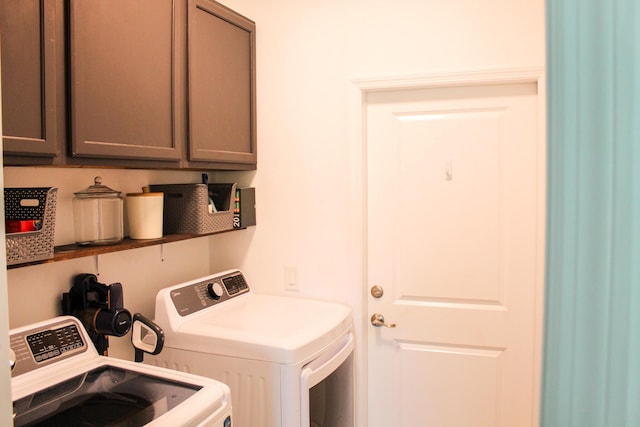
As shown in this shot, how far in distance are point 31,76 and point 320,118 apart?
4.33ft

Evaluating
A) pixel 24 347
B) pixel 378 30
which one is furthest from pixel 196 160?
pixel 378 30

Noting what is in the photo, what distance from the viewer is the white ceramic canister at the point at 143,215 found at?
1.87 meters

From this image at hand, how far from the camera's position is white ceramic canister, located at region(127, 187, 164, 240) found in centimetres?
187

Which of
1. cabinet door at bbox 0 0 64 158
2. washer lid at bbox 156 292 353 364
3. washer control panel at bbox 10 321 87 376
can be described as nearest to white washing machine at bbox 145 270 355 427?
washer lid at bbox 156 292 353 364

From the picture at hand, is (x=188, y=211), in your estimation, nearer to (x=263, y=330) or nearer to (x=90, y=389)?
(x=263, y=330)

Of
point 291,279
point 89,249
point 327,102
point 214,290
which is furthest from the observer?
point 291,279

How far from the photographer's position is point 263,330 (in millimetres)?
1845

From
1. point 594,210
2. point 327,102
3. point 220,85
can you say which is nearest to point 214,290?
point 220,85

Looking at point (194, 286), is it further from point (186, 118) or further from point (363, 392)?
point (363, 392)

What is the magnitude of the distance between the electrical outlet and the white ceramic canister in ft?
2.45

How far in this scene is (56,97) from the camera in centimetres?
134

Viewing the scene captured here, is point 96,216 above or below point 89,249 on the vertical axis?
above

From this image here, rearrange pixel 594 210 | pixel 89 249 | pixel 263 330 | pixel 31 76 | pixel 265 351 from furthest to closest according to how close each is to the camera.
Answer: pixel 263 330
pixel 265 351
pixel 89 249
pixel 31 76
pixel 594 210

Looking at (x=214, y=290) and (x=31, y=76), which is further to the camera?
(x=214, y=290)
